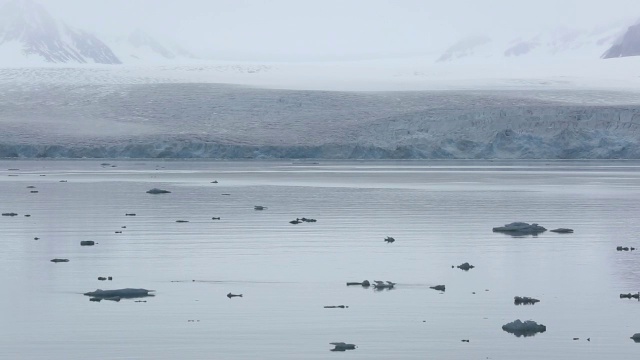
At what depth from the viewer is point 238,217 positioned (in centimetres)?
1894

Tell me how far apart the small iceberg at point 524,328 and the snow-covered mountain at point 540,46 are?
6891cm

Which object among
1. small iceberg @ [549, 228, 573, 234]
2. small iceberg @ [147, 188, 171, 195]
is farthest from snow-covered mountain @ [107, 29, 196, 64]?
small iceberg @ [549, 228, 573, 234]

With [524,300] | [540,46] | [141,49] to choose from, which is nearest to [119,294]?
[524,300]

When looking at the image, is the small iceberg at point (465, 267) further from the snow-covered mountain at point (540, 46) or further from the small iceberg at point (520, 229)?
the snow-covered mountain at point (540, 46)

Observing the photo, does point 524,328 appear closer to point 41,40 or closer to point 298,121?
point 298,121

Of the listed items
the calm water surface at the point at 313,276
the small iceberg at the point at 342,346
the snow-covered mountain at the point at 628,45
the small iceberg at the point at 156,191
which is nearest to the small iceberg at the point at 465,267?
the calm water surface at the point at 313,276

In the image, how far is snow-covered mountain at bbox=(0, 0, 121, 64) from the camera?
125 m

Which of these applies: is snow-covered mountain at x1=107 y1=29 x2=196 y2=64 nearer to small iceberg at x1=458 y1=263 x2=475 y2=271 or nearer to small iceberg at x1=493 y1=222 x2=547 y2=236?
small iceberg at x1=493 y1=222 x2=547 y2=236

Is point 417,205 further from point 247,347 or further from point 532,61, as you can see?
point 532,61

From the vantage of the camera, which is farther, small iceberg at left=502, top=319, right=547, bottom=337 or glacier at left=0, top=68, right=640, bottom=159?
glacier at left=0, top=68, right=640, bottom=159

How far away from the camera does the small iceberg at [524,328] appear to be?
861cm

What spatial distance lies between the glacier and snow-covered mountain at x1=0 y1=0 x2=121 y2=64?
2530 inches

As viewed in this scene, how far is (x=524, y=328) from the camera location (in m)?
8.63

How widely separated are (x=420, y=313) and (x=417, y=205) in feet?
41.2
